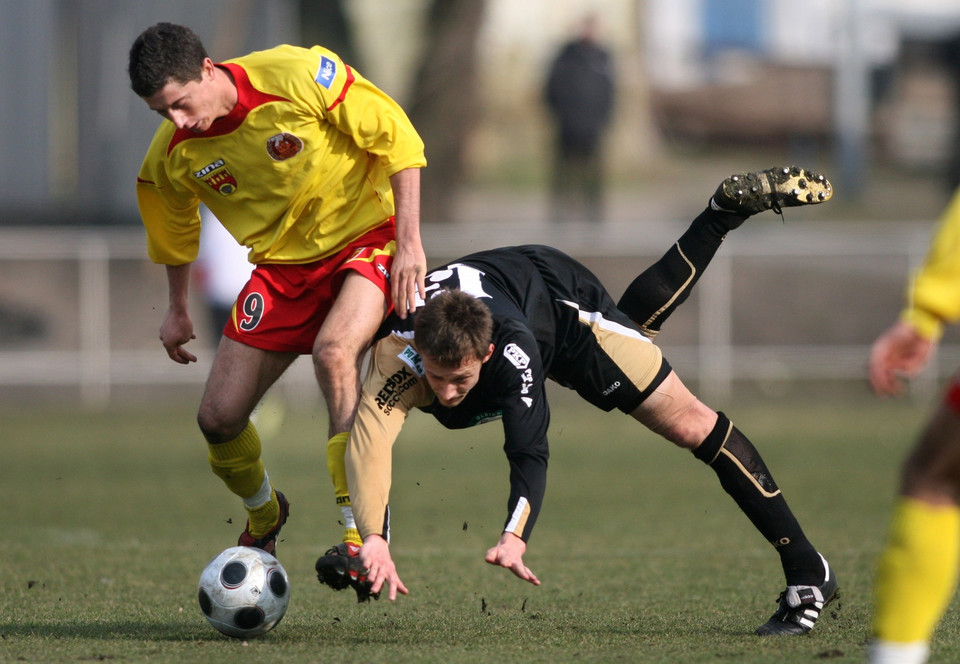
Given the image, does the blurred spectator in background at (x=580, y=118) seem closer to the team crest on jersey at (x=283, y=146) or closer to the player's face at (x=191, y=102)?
the team crest on jersey at (x=283, y=146)

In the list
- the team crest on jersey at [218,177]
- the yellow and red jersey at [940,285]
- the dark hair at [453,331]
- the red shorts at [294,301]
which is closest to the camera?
the yellow and red jersey at [940,285]

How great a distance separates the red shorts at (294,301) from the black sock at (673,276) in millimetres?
1107

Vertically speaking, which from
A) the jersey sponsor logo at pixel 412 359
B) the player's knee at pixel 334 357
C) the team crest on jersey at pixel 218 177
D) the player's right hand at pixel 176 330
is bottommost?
the player's right hand at pixel 176 330

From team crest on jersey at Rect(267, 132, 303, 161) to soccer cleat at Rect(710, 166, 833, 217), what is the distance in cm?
183

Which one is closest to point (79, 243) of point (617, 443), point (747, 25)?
point (617, 443)

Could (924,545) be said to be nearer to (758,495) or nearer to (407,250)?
(758,495)

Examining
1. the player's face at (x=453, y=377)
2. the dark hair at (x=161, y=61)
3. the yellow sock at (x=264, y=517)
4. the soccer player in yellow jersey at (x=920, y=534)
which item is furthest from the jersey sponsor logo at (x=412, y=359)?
the soccer player in yellow jersey at (x=920, y=534)

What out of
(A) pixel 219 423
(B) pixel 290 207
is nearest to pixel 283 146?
(B) pixel 290 207

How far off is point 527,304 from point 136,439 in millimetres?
9265

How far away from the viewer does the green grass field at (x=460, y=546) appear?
532 centimetres

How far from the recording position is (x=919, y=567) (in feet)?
12.4

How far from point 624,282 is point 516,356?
12.4m

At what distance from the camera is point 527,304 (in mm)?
5656

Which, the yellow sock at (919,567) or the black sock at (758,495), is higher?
the yellow sock at (919,567)
